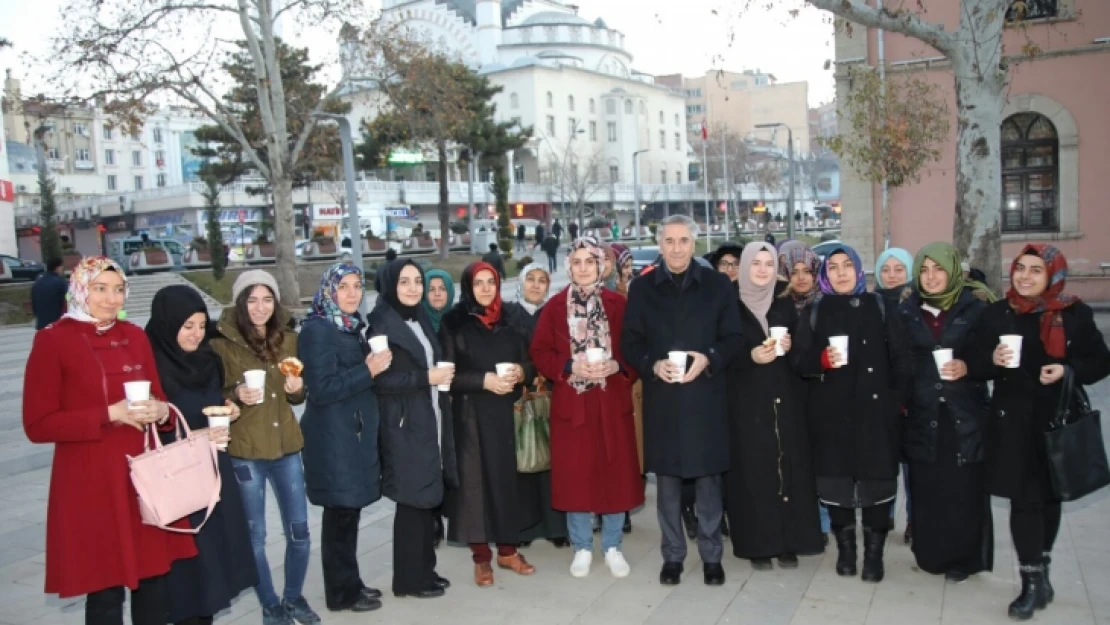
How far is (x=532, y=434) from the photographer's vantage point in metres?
5.64

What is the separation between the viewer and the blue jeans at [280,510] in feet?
15.6

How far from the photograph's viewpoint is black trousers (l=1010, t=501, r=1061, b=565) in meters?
4.75

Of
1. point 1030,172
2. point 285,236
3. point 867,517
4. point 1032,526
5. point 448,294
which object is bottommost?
point 867,517

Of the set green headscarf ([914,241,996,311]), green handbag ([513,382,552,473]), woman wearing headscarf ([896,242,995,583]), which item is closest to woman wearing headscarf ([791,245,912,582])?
woman wearing headscarf ([896,242,995,583])

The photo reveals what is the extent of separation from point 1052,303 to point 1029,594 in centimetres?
149

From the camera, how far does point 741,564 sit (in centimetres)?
573

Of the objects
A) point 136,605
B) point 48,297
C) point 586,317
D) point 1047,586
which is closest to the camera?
point 136,605

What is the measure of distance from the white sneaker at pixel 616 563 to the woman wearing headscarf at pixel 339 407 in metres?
1.54

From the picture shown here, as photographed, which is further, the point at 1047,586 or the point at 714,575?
the point at 714,575

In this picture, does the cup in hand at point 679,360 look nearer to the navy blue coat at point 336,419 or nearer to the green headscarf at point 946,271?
the green headscarf at point 946,271

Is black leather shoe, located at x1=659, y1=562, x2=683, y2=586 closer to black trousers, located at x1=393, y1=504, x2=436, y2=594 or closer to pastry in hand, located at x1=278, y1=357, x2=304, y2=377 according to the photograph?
black trousers, located at x1=393, y1=504, x2=436, y2=594

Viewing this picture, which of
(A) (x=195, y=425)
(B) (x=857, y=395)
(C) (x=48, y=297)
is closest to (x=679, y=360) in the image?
(B) (x=857, y=395)

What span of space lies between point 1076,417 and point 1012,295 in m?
0.69

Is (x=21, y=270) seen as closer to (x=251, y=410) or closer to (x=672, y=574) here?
(x=251, y=410)
